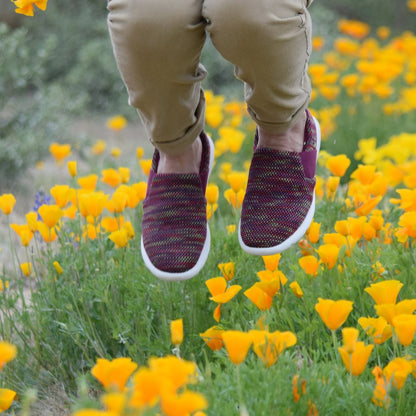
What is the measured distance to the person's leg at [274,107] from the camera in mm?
1566

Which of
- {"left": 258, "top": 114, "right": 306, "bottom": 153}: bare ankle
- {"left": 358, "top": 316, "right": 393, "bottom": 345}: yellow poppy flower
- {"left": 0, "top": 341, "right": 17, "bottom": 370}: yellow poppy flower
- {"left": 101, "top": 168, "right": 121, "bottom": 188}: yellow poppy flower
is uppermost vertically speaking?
{"left": 0, "top": 341, "right": 17, "bottom": 370}: yellow poppy flower

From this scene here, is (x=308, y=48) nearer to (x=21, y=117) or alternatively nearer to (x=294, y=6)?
(x=294, y=6)

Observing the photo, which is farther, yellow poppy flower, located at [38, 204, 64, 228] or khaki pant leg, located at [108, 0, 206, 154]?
yellow poppy flower, located at [38, 204, 64, 228]

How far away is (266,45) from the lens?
1601mm

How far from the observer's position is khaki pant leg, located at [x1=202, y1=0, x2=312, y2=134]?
1.55 metres

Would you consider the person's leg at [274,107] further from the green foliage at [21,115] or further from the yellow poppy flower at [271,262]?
the green foliage at [21,115]

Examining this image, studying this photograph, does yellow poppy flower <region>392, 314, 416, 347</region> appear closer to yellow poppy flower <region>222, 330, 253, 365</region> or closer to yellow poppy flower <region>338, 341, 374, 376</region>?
yellow poppy flower <region>338, 341, 374, 376</region>

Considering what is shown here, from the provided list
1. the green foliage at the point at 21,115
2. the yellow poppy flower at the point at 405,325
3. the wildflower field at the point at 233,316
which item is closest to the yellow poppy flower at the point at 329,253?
the wildflower field at the point at 233,316

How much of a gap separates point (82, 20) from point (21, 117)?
301 cm

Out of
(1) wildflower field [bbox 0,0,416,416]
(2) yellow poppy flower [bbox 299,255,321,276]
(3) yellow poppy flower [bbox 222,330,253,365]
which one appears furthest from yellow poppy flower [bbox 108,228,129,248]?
(3) yellow poppy flower [bbox 222,330,253,365]

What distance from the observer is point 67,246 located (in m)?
2.21

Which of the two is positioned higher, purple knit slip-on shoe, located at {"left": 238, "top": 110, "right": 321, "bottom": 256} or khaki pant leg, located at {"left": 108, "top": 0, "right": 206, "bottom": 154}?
khaki pant leg, located at {"left": 108, "top": 0, "right": 206, "bottom": 154}

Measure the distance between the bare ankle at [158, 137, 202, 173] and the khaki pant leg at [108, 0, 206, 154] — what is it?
0.49ft

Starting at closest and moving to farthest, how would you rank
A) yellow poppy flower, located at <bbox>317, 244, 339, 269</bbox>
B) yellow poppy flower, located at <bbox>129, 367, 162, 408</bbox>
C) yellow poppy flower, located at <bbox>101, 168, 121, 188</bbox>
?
1. yellow poppy flower, located at <bbox>129, 367, 162, 408</bbox>
2. yellow poppy flower, located at <bbox>317, 244, 339, 269</bbox>
3. yellow poppy flower, located at <bbox>101, 168, 121, 188</bbox>
